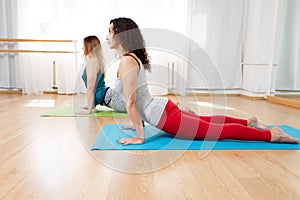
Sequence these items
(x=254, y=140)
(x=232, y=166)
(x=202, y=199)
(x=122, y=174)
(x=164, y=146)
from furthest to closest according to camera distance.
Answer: (x=254, y=140), (x=164, y=146), (x=232, y=166), (x=122, y=174), (x=202, y=199)

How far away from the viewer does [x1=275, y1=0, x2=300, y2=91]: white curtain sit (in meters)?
3.48

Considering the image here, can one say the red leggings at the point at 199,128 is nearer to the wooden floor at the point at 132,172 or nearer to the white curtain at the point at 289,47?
the wooden floor at the point at 132,172

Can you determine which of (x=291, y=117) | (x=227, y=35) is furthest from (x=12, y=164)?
(x=227, y=35)

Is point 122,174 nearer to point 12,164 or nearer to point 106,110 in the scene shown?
point 12,164

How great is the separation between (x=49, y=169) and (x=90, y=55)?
162cm

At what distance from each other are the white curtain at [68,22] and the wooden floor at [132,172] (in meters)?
2.43

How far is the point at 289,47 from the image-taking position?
359 cm

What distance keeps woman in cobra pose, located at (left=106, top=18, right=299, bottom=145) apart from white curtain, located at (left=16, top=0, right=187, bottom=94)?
8.48 ft

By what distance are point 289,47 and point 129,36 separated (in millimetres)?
2784

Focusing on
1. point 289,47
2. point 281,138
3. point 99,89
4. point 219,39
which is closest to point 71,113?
point 99,89

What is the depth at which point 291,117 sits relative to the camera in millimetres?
2680

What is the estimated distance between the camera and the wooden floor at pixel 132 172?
1.05 m

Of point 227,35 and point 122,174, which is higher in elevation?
point 227,35

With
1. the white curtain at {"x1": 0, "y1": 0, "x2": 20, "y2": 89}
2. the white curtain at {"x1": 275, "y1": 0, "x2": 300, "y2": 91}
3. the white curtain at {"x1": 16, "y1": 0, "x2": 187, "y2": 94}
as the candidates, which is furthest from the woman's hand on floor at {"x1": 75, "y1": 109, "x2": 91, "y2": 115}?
the white curtain at {"x1": 275, "y1": 0, "x2": 300, "y2": 91}
